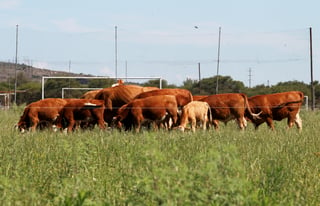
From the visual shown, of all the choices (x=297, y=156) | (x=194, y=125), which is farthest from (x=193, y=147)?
(x=194, y=125)

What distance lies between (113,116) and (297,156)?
996 cm

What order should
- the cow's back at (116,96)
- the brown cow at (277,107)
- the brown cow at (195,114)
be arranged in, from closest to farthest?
the brown cow at (195,114)
the cow's back at (116,96)
the brown cow at (277,107)

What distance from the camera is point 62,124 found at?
18594 millimetres

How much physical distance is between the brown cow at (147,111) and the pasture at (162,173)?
521cm


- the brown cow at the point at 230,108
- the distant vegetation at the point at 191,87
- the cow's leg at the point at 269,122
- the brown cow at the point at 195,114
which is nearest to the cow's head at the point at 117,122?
the brown cow at the point at 195,114

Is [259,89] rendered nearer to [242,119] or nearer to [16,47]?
[16,47]

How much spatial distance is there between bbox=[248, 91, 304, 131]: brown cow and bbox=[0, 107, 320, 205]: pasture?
274 inches

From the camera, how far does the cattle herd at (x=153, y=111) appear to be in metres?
17.6

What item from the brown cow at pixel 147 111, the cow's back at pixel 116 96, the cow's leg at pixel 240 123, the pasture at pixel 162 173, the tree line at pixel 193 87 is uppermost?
the tree line at pixel 193 87

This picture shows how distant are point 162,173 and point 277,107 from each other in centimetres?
1489

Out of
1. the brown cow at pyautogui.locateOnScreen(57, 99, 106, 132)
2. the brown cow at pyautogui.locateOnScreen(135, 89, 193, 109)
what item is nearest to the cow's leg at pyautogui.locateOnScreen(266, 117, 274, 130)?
the brown cow at pyautogui.locateOnScreen(135, 89, 193, 109)

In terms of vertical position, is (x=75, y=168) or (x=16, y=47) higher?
(x=16, y=47)

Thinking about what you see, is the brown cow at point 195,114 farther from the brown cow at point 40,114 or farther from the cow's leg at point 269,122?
the brown cow at point 40,114

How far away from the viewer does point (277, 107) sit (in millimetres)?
19531
